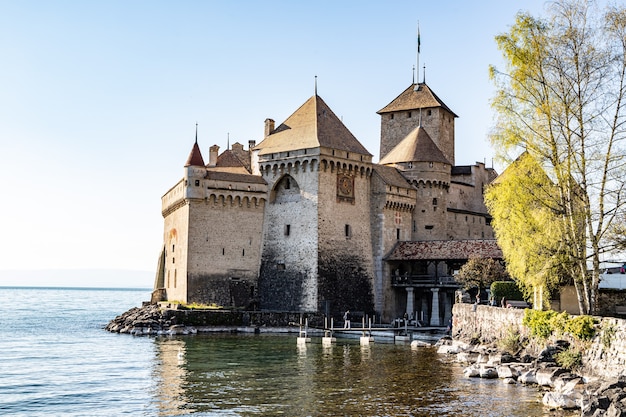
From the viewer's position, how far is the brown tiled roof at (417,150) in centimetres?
4819

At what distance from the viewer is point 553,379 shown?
802 inches

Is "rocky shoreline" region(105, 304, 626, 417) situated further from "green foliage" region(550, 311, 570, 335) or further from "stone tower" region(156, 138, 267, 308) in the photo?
"stone tower" region(156, 138, 267, 308)

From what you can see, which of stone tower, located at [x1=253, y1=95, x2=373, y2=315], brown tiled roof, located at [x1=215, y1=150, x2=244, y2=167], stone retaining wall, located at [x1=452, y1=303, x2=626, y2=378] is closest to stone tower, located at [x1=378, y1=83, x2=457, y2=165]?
stone tower, located at [x1=253, y1=95, x2=373, y2=315]

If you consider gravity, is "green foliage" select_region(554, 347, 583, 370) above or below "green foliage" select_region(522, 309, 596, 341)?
below

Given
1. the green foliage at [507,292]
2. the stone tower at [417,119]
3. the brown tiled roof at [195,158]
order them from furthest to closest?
the stone tower at [417,119] → the brown tiled roof at [195,158] → the green foliage at [507,292]

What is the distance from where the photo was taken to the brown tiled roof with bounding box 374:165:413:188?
4519 centimetres

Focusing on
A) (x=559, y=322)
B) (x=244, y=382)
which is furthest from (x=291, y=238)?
(x=559, y=322)

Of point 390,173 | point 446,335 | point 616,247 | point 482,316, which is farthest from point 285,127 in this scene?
point 616,247

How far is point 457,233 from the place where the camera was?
4991cm

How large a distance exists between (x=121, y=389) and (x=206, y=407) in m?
4.48

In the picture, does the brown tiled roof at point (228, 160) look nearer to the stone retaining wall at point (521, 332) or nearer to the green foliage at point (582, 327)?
the stone retaining wall at point (521, 332)

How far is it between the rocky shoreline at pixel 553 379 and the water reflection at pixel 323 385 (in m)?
0.60

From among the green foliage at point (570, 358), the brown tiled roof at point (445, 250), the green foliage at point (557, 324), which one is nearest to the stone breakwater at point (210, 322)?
the brown tiled roof at point (445, 250)

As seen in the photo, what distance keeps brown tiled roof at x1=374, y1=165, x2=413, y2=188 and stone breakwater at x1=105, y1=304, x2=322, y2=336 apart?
994 cm
